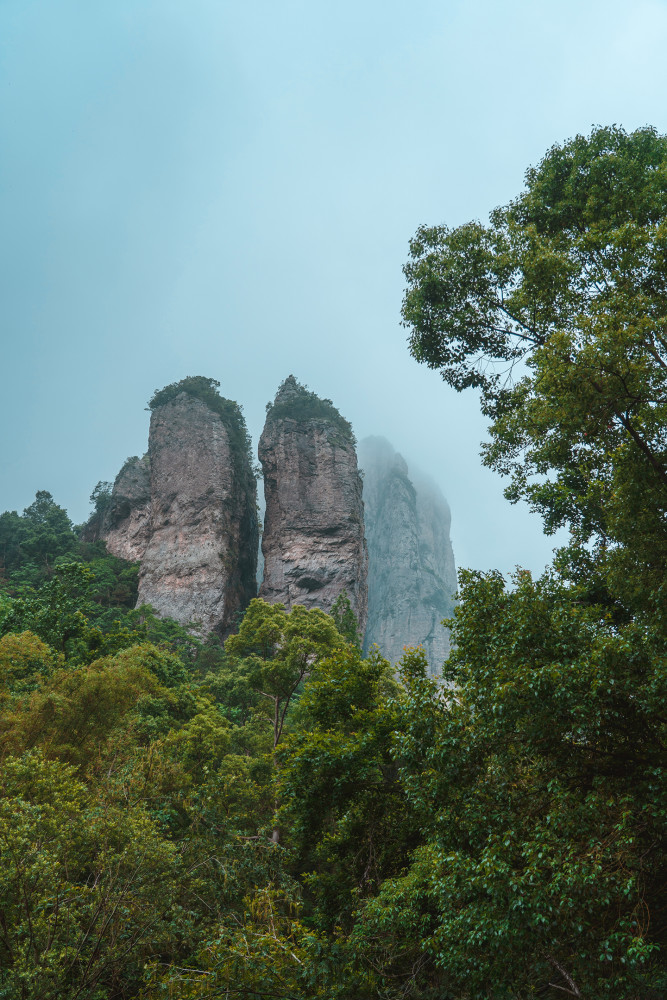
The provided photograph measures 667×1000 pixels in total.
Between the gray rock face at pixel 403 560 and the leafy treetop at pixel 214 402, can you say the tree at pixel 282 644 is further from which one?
the gray rock face at pixel 403 560

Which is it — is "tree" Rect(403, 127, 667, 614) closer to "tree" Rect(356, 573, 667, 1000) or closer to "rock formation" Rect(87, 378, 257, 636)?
"tree" Rect(356, 573, 667, 1000)

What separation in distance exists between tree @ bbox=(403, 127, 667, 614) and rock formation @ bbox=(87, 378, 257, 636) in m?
23.6

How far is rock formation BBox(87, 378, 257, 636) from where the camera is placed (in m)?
32.8

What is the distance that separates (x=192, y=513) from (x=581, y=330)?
3027 cm

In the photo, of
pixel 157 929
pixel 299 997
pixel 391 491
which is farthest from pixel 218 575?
pixel 391 491

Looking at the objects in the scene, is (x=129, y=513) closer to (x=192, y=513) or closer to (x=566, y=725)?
(x=192, y=513)

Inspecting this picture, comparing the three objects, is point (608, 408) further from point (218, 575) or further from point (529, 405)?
point (218, 575)

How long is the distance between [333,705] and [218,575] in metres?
24.0

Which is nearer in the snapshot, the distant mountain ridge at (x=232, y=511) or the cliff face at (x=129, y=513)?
the distant mountain ridge at (x=232, y=511)

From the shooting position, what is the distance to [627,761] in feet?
17.6

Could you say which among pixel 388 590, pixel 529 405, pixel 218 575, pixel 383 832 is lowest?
pixel 383 832

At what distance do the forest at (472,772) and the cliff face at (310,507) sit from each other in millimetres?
20963

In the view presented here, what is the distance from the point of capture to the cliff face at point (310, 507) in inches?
1366

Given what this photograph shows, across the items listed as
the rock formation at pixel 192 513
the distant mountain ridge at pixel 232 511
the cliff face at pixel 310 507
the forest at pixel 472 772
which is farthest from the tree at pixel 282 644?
the cliff face at pixel 310 507
